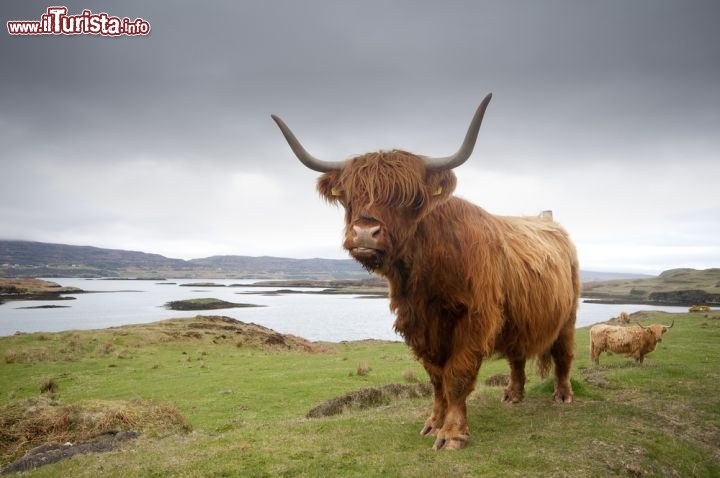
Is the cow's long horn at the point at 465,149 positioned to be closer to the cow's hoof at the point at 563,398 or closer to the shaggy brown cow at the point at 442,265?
the shaggy brown cow at the point at 442,265

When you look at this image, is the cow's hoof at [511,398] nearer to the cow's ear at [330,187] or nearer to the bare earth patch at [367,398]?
the bare earth patch at [367,398]

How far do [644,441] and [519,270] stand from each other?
1980 mm

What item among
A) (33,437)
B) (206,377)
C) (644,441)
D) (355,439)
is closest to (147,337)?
(206,377)

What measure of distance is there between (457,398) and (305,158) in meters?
2.79

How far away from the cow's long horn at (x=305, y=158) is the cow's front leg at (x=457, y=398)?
2.23 m

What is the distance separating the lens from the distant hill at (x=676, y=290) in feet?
221

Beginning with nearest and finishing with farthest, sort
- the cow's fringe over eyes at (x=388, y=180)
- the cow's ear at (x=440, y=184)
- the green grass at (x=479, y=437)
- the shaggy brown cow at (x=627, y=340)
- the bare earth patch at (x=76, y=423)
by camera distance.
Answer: the green grass at (x=479, y=437)
the cow's fringe over eyes at (x=388, y=180)
the cow's ear at (x=440, y=184)
the bare earth patch at (x=76, y=423)
the shaggy brown cow at (x=627, y=340)

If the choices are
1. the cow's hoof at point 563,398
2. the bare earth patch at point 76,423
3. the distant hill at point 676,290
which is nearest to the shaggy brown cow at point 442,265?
the cow's hoof at point 563,398

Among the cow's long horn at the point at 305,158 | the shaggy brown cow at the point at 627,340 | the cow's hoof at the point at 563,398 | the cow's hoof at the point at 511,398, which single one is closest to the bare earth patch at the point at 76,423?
the cow's long horn at the point at 305,158

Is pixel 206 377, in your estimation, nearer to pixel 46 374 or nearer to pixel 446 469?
pixel 46 374

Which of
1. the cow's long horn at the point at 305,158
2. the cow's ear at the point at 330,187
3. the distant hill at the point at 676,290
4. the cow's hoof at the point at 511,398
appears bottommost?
the distant hill at the point at 676,290

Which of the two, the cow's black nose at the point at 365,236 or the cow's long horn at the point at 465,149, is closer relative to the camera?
the cow's black nose at the point at 365,236

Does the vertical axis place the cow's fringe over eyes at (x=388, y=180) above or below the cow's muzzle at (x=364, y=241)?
above

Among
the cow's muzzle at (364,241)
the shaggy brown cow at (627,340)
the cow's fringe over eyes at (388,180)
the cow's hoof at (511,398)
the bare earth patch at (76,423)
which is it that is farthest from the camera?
the shaggy brown cow at (627,340)
